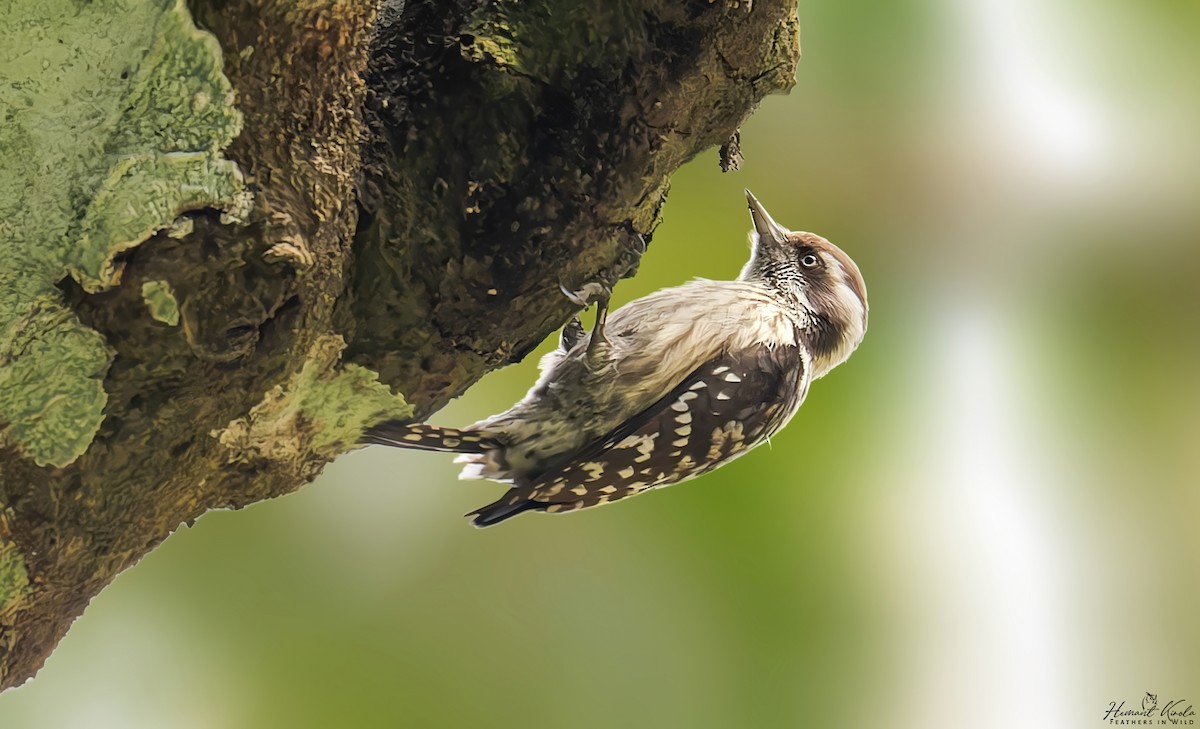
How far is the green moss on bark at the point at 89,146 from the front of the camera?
31.9 inches

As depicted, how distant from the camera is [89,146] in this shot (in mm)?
828

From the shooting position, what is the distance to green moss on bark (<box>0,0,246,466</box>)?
0.81 metres

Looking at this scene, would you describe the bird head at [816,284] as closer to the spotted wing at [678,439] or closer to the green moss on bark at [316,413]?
the spotted wing at [678,439]

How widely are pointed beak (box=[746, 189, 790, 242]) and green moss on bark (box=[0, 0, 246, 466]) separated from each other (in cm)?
122

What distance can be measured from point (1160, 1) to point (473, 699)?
2.35 m

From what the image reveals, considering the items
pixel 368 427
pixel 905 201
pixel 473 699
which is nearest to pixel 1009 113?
pixel 905 201

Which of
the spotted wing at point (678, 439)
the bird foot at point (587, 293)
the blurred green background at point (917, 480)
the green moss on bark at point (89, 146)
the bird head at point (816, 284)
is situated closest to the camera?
the green moss on bark at point (89, 146)

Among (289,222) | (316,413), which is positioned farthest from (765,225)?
(289,222)

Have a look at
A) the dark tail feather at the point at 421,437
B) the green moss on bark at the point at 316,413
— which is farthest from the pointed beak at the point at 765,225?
the green moss on bark at the point at 316,413

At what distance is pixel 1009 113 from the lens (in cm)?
208

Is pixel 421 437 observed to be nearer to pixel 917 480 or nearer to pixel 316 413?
pixel 316 413

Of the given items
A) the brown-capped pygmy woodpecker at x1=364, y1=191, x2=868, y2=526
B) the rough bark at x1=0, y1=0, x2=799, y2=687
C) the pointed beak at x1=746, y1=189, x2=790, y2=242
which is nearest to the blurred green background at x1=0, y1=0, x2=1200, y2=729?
the pointed beak at x1=746, y1=189, x2=790, y2=242

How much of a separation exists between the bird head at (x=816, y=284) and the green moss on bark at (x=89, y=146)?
1.21 meters

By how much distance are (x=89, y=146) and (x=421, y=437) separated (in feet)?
2.11
